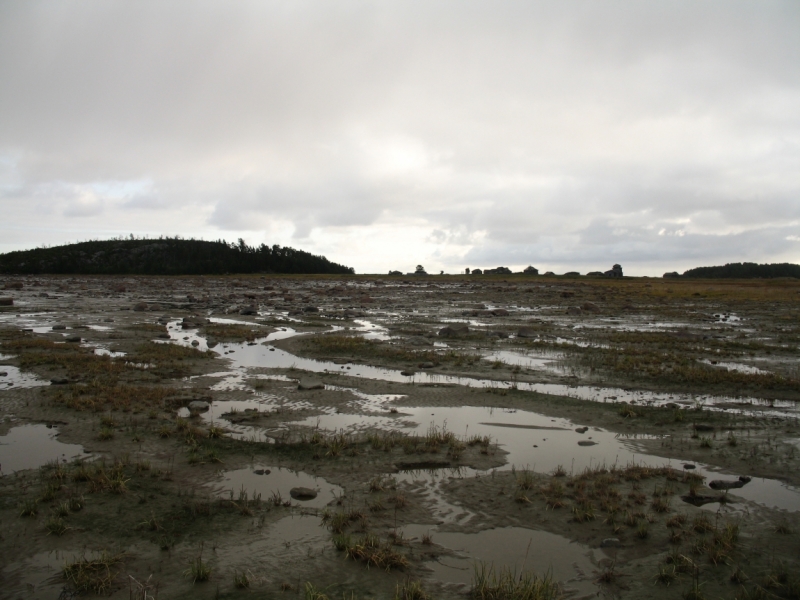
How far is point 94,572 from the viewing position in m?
5.74

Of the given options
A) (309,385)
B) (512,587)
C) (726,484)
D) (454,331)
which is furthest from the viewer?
(454,331)

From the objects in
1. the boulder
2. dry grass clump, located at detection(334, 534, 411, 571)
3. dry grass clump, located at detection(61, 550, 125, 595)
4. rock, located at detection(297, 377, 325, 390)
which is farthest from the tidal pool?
rock, located at detection(297, 377, 325, 390)

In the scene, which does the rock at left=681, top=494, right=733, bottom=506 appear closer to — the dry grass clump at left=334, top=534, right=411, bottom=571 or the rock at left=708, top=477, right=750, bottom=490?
the rock at left=708, top=477, right=750, bottom=490

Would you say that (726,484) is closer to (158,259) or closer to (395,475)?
(395,475)

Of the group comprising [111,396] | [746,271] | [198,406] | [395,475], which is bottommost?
[395,475]

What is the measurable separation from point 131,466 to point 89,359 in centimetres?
1018

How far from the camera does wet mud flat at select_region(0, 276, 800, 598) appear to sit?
19.6 feet

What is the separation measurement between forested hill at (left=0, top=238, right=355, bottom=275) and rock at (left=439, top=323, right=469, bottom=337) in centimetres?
12308

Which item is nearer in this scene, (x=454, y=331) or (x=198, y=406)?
(x=198, y=406)

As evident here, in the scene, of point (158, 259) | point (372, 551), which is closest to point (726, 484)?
point (372, 551)

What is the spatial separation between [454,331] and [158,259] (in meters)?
138

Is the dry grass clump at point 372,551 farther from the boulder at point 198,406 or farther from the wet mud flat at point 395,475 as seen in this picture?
the boulder at point 198,406

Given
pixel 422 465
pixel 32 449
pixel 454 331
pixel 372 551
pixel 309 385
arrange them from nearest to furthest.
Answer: pixel 372 551
pixel 422 465
pixel 32 449
pixel 309 385
pixel 454 331

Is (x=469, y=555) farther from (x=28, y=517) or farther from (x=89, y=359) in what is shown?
(x=89, y=359)
